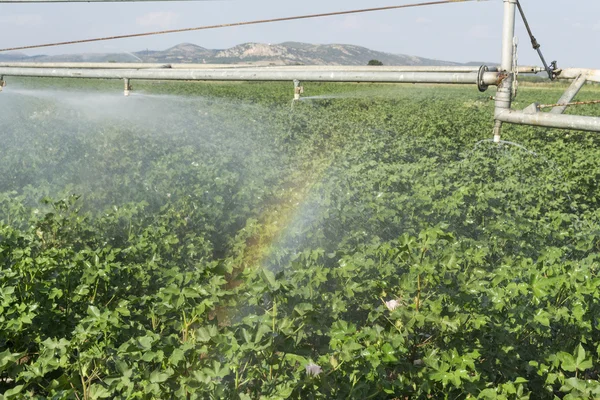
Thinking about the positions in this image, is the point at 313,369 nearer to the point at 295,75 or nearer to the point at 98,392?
the point at 98,392

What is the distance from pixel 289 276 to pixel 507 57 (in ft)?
7.10

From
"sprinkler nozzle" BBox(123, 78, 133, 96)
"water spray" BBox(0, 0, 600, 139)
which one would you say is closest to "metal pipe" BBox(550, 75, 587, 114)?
"water spray" BBox(0, 0, 600, 139)

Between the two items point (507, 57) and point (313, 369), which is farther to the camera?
point (507, 57)

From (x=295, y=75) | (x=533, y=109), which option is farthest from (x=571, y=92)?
(x=295, y=75)

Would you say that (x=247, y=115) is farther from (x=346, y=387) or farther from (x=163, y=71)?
(x=346, y=387)

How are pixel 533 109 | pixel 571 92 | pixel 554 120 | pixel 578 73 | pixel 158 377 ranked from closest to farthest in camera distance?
1. pixel 158 377
2. pixel 554 120
3. pixel 533 109
4. pixel 571 92
5. pixel 578 73

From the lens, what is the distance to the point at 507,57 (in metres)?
4.21

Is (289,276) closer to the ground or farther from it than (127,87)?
closer to the ground

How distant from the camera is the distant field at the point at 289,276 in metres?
2.50

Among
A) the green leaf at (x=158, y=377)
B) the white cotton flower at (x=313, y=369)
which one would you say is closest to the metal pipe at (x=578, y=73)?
the white cotton flower at (x=313, y=369)

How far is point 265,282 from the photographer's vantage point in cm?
260

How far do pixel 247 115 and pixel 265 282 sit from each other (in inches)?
497

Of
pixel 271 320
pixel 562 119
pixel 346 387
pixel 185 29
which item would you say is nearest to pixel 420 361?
pixel 346 387

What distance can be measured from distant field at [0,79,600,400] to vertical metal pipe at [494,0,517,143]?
0.91 metres
